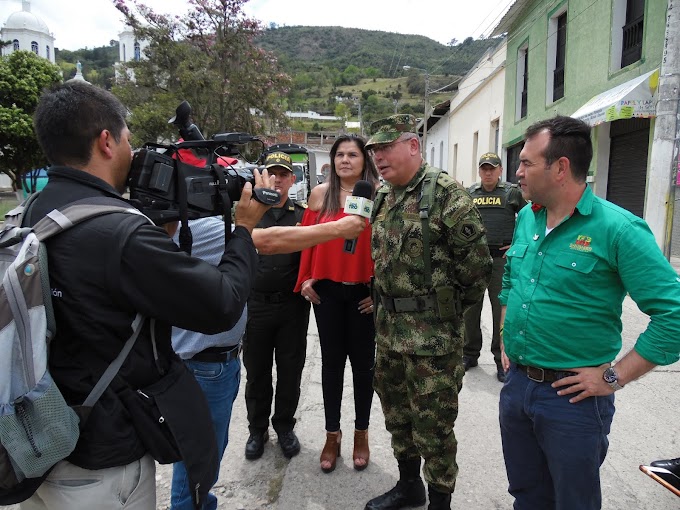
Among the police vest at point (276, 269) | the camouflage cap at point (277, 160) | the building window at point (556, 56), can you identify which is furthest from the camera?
the building window at point (556, 56)

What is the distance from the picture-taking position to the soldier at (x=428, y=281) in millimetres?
2271

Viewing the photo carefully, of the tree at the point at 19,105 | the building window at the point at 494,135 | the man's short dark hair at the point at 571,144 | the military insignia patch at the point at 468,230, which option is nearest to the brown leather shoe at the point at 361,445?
the military insignia patch at the point at 468,230

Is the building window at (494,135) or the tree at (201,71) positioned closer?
the tree at (201,71)

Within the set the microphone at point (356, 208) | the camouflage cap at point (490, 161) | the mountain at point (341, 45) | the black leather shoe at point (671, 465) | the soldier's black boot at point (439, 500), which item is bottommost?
the soldier's black boot at point (439, 500)

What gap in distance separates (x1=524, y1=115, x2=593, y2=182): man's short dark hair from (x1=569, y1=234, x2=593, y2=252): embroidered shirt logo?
0.25m

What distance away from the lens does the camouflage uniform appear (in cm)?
227

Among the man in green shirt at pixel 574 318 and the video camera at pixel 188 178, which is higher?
the video camera at pixel 188 178

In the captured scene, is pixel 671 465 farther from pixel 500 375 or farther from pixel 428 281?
pixel 500 375

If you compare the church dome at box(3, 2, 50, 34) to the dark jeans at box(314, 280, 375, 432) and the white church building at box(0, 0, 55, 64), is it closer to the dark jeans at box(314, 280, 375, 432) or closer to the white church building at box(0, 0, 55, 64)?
the white church building at box(0, 0, 55, 64)

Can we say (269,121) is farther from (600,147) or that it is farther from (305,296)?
Answer: (305,296)

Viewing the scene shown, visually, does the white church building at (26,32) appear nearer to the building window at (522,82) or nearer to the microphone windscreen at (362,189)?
the building window at (522,82)

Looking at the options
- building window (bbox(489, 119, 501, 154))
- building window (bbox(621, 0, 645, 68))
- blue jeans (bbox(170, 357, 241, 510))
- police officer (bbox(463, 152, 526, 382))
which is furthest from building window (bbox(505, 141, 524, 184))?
blue jeans (bbox(170, 357, 241, 510))

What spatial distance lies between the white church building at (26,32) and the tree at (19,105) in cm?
4634

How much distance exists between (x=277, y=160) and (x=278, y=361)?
54.4 inches
